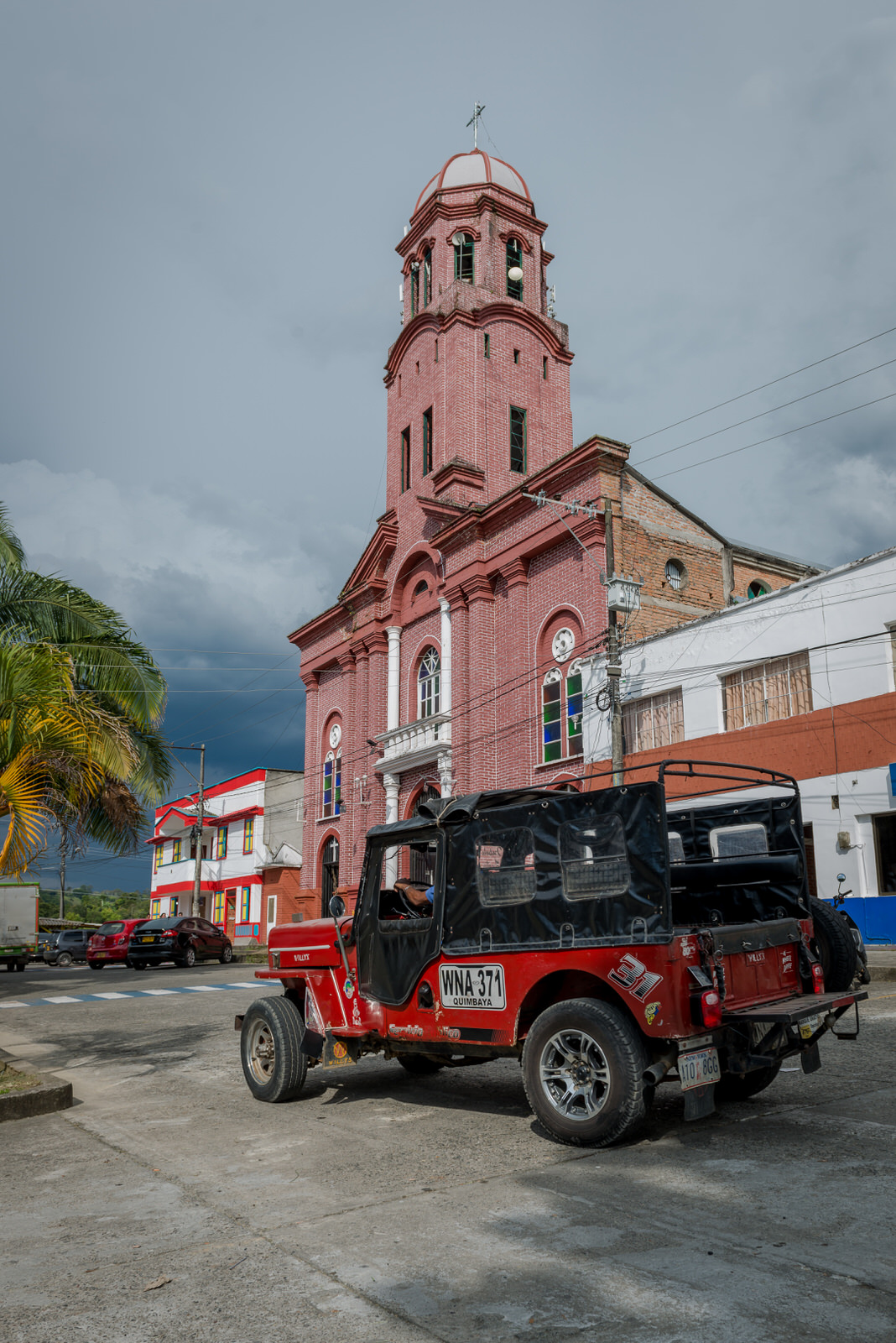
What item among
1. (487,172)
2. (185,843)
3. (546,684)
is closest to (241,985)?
(546,684)

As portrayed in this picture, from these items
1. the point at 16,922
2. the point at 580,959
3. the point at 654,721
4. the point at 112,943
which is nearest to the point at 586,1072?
the point at 580,959

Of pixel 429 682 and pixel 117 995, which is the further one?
pixel 429 682

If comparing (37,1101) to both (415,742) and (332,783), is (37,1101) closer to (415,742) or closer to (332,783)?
(415,742)

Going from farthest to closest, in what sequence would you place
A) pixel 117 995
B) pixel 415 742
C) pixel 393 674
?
pixel 393 674 → pixel 415 742 → pixel 117 995

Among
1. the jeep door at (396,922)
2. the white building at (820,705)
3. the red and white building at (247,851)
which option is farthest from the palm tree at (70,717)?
the red and white building at (247,851)

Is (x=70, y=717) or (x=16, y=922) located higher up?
(x=70, y=717)

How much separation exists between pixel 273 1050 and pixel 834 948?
4.35 m

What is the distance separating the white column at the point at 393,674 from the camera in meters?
33.4

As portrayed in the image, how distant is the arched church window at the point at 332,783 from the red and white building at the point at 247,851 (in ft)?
18.7

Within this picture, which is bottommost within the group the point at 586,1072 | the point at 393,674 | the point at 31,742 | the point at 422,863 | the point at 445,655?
the point at 586,1072

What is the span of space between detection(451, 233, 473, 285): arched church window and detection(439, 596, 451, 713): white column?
11.7 meters

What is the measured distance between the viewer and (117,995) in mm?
19062

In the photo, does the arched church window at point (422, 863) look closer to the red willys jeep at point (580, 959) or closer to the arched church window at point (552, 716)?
→ the red willys jeep at point (580, 959)

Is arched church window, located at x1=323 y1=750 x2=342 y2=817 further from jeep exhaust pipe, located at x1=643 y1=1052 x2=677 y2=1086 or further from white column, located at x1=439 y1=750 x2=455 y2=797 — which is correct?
jeep exhaust pipe, located at x1=643 y1=1052 x2=677 y2=1086
